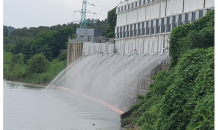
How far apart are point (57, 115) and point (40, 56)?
203 ft

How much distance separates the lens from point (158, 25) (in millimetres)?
46938

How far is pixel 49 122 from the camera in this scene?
35281 mm

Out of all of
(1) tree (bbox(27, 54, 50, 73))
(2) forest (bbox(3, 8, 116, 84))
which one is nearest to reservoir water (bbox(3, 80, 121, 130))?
(2) forest (bbox(3, 8, 116, 84))

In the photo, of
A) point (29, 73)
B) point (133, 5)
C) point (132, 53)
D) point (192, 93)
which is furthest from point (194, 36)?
point (29, 73)

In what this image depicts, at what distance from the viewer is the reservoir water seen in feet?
107

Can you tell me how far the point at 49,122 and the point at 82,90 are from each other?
24.5m

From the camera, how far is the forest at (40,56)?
97.8 metres

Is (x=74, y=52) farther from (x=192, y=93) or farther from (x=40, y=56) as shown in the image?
(x=192, y=93)

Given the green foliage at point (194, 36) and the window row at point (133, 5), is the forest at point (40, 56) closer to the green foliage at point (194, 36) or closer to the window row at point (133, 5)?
the window row at point (133, 5)

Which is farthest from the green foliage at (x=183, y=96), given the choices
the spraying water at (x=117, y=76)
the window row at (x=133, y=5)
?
the window row at (x=133, y=5)

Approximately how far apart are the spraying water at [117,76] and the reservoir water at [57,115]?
1639mm

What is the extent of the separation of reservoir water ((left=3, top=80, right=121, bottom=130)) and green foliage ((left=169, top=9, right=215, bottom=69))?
677 centimetres

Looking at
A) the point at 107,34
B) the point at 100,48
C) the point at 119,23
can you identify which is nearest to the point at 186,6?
the point at 119,23

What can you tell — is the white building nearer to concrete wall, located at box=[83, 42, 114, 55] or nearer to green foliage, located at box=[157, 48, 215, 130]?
concrete wall, located at box=[83, 42, 114, 55]
